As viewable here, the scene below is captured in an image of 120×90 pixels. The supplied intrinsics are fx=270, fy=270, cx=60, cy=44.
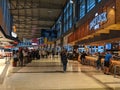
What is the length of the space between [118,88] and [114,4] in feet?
17.4

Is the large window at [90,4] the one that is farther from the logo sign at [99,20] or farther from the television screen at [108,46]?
the logo sign at [99,20]

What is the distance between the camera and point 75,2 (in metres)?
36.5

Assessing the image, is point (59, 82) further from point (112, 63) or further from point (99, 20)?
point (112, 63)

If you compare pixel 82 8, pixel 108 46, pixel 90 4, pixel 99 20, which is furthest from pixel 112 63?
pixel 82 8

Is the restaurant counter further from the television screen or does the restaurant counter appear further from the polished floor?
the television screen

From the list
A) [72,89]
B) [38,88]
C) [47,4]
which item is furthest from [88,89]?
[47,4]

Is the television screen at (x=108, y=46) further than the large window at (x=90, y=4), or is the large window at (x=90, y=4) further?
the large window at (x=90, y=4)

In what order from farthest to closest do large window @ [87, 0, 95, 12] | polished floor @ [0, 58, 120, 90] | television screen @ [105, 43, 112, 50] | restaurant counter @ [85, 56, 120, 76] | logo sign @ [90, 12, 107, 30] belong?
large window @ [87, 0, 95, 12]
television screen @ [105, 43, 112, 50]
restaurant counter @ [85, 56, 120, 76]
logo sign @ [90, 12, 107, 30]
polished floor @ [0, 58, 120, 90]

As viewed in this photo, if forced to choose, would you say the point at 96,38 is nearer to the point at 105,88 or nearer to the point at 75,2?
the point at 105,88

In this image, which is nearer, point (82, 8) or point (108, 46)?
point (108, 46)

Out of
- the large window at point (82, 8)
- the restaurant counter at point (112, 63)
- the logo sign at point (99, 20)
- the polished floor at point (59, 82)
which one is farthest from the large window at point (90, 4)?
the polished floor at point (59, 82)

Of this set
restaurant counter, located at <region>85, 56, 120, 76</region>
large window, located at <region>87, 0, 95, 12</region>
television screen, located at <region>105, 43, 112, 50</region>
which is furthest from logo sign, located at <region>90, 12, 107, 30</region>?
large window, located at <region>87, 0, 95, 12</region>

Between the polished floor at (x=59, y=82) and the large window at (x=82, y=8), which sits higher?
the large window at (x=82, y=8)

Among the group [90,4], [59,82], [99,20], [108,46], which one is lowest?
[59,82]
